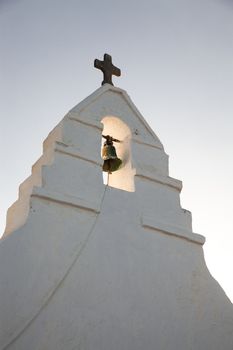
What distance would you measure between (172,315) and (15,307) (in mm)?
1742

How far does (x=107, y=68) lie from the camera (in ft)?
22.4

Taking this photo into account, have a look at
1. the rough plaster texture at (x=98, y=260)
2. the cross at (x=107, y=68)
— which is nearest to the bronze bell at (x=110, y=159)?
the rough plaster texture at (x=98, y=260)

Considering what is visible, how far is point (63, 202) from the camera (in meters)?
5.03

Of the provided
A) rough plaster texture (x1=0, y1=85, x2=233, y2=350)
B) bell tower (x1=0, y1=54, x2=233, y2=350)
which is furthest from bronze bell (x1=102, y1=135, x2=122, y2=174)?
rough plaster texture (x1=0, y1=85, x2=233, y2=350)

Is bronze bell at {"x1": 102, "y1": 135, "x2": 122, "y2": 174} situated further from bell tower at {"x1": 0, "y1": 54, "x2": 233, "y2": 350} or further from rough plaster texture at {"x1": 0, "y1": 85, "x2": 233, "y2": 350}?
rough plaster texture at {"x1": 0, "y1": 85, "x2": 233, "y2": 350}

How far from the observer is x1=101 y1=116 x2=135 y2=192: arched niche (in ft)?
19.8

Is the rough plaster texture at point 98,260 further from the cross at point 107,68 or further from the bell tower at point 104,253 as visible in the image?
the cross at point 107,68

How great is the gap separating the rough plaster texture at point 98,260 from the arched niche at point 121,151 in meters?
0.07

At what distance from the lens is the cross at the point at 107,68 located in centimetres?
676

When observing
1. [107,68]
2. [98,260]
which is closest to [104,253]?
[98,260]

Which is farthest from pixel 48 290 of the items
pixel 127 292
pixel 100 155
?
pixel 100 155

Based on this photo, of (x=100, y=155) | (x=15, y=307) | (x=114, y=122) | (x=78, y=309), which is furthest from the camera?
(x=114, y=122)

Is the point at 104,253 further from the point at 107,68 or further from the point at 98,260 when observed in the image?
the point at 107,68

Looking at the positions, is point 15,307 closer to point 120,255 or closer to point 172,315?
point 120,255
